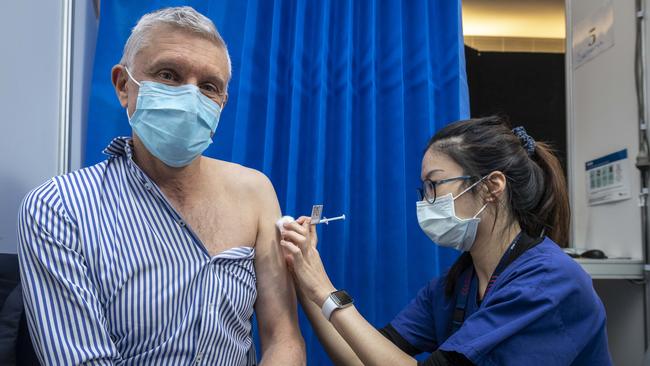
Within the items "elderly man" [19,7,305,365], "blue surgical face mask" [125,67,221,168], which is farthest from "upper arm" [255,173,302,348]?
"blue surgical face mask" [125,67,221,168]

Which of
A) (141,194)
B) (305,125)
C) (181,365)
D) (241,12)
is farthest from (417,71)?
(181,365)

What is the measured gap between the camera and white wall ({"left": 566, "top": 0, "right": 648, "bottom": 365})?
2.34m

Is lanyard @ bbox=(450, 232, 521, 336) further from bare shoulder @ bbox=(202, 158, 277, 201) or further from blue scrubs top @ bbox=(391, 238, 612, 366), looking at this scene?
bare shoulder @ bbox=(202, 158, 277, 201)

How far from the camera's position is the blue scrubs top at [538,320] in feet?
4.00

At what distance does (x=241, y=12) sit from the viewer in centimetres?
182

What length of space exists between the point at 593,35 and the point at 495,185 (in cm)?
161

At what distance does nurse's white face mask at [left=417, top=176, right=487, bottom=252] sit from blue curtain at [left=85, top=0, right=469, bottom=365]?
0.72 feet

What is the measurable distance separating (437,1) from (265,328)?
1197 millimetres

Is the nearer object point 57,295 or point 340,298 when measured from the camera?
point 57,295

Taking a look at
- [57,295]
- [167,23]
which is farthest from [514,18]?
[57,295]

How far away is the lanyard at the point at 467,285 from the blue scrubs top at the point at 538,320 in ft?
0.22

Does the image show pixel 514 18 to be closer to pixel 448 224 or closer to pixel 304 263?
pixel 448 224

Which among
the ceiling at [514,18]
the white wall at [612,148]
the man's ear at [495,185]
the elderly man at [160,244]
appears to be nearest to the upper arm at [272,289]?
the elderly man at [160,244]

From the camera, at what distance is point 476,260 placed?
60.9 inches
